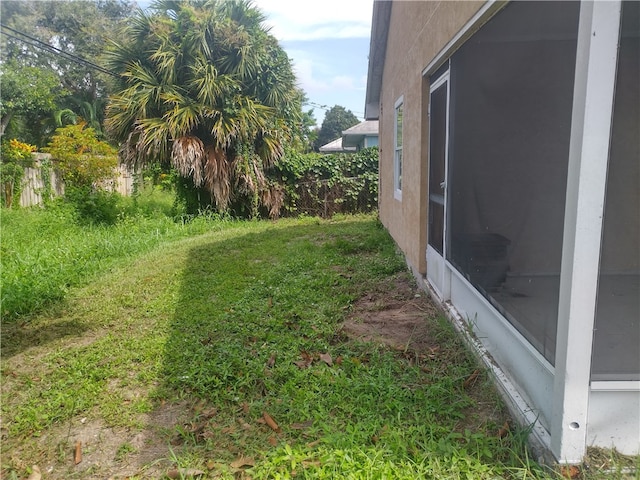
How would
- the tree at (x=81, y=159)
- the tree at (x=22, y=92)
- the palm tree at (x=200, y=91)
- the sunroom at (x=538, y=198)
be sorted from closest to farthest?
the sunroom at (x=538, y=198)
the palm tree at (x=200, y=91)
the tree at (x=81, y=159)
the tree at (x=22, y=92)

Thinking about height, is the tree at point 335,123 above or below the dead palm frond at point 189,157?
above

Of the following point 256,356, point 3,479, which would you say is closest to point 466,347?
point 256,356

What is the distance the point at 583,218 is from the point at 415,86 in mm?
3644

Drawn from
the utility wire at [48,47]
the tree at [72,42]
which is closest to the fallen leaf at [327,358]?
the utility wire at [48,47]

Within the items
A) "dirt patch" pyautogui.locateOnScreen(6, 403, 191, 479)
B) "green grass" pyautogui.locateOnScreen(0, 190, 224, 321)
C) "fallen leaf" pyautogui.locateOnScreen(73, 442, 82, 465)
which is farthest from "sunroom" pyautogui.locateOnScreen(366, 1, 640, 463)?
"green grass" pyautogui.locateOnScreen(0, 190, 224, 321)

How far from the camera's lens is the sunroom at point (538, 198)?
175 centimetres

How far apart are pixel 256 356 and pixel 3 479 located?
1645 mm

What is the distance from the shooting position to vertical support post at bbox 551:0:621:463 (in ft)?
5.37

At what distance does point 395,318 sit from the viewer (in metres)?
4.11

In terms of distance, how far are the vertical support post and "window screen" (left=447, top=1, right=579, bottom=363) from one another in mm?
1550

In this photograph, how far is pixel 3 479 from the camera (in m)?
2.31

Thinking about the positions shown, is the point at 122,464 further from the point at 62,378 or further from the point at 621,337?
the point at 621,337

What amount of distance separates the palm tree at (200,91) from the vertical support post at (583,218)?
9.23m

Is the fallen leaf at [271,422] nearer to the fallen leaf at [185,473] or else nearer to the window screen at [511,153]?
the fallen leaf at [185,473]
